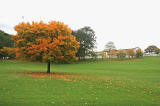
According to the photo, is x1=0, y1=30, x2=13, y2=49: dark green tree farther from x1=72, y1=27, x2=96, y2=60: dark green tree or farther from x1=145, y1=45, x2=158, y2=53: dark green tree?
x1=145, y1=45, x2=158, y2=53: dark green tree

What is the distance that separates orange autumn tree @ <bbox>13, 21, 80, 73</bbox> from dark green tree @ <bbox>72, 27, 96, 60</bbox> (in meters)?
47.3

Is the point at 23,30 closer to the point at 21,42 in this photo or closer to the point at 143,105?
the point at 21,42

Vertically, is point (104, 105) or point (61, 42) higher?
point (61, 42)

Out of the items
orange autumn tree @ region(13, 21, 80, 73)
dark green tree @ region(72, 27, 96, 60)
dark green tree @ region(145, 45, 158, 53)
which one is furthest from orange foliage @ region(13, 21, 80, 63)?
dark green tree @ region(145, 45, 158, 53)

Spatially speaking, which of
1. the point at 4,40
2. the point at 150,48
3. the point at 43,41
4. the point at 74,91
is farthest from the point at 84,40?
the point at 150,48

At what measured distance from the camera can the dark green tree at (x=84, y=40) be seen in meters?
72.7

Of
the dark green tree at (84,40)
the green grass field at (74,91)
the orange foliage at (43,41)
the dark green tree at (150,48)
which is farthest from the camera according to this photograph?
the dark green tree at (150,48)

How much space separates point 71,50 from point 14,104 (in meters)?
17.8

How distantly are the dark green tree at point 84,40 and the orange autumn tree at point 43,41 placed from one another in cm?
4729

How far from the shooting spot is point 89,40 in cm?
7488

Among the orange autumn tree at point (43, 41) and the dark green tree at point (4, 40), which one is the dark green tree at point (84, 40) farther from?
the orange autumn tree at point (43, 41)

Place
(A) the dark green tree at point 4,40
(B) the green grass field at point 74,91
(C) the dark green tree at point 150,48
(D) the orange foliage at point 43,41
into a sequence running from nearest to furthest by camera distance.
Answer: (B) the green grass field at point 74,91
(D) the orange foliage at point 43,41
(A) the dark green tree at point 4,40
(C) the dark green tree at point 150,48

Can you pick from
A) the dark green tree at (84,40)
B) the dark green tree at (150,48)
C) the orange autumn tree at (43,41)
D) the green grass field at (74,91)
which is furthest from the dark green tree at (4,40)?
the dark green tree at (150,48)

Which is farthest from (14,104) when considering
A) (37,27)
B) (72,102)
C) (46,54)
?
(37,27)
